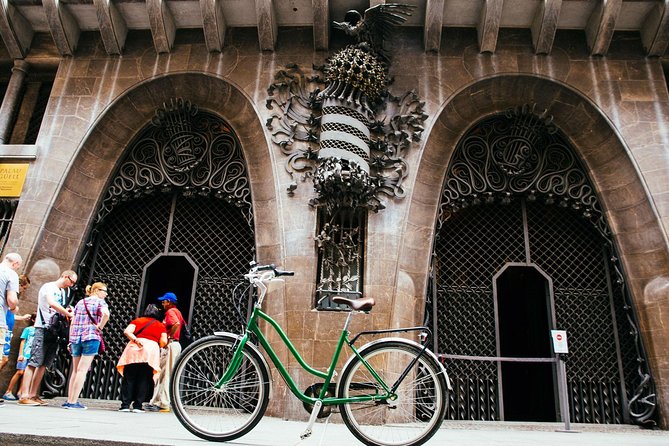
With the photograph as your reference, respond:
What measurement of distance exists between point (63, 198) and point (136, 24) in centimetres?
385

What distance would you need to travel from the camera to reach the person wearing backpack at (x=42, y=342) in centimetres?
742

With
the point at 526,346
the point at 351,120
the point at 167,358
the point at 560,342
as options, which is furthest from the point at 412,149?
the point at 526,346

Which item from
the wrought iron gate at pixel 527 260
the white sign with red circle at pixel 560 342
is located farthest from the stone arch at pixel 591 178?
the white sign with red circle at pixel 560 342

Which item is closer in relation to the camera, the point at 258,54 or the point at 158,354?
the point at 158,354

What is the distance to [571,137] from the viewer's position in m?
10.1

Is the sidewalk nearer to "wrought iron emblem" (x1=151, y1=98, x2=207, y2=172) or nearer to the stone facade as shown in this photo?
the stone facade

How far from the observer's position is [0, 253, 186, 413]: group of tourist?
7.08 m

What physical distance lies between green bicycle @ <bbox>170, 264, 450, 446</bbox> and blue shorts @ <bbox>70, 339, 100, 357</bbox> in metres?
3.34

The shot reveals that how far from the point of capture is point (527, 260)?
9828 millimetres

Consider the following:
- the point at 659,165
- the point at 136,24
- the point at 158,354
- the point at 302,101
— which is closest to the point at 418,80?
the point at 302,101

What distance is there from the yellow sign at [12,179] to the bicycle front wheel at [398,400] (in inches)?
334

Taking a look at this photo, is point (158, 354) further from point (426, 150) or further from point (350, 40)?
point (350, 40)

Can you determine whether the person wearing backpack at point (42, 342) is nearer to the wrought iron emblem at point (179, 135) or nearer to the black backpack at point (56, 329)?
the black backpack at point (56, 329)

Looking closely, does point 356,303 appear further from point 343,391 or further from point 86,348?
point 86,348
